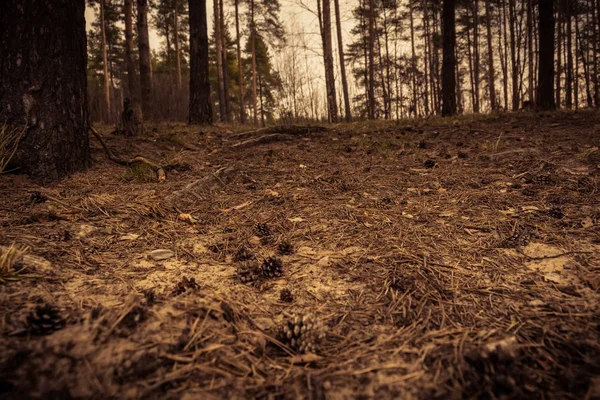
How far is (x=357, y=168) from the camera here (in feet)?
12.2

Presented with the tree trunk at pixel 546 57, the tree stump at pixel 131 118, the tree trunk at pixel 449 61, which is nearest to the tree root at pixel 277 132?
the tree stump at pixel 131 118

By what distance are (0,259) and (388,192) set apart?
109 inches

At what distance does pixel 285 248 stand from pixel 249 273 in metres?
0.36

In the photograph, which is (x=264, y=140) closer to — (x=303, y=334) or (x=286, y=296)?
(x=286, y=296)

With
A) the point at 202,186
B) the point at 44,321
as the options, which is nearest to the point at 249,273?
the point at 44,321

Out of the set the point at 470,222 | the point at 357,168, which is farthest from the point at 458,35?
the point at 470,222

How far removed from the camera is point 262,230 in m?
2.18

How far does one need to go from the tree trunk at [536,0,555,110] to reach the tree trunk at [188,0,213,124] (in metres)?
8.24

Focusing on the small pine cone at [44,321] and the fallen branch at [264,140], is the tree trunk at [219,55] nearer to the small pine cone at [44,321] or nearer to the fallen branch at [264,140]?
the fallen branch at [264,140]

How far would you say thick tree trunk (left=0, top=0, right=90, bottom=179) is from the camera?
2809 millimetres

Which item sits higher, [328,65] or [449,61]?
[328,65]

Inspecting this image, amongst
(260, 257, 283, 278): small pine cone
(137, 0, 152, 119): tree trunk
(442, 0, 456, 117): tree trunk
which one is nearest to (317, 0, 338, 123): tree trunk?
(442, 0, 456, 117): tree trunk

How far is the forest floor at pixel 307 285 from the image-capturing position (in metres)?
0.97

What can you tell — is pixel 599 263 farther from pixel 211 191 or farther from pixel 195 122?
pixel 195 122
